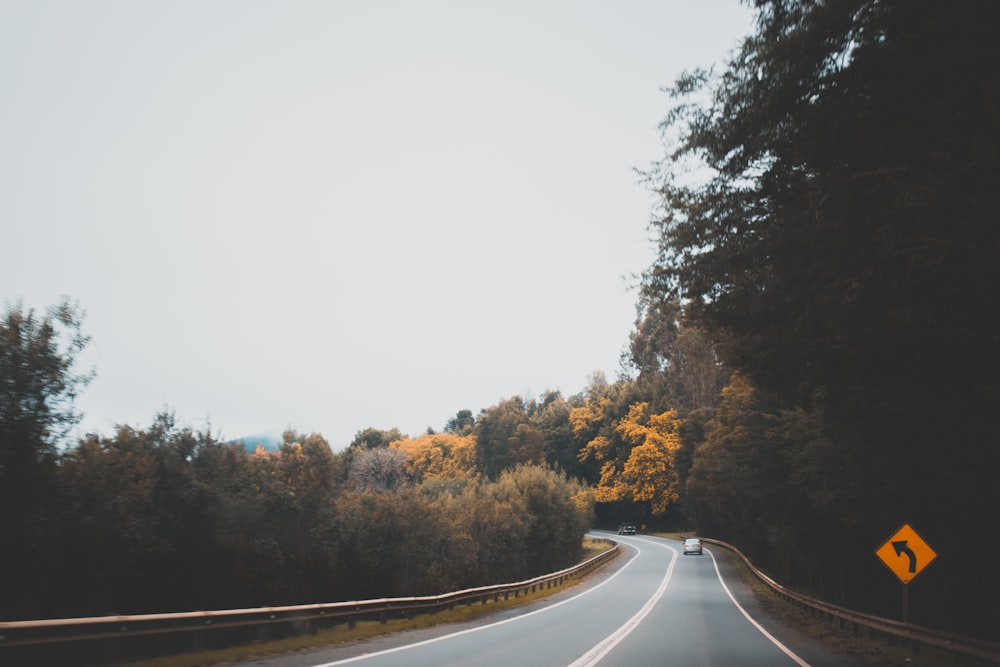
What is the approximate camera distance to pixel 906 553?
14.0m

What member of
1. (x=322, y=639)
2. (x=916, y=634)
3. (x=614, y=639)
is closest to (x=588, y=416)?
(x=614, y=639)

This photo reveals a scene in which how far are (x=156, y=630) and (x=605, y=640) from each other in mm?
8565

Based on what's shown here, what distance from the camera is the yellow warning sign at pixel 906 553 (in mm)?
13594

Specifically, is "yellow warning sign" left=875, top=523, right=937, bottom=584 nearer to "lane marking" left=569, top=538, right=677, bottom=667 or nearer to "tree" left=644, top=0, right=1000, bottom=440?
"tree" left=644, top=0, right=1000, bottom=440

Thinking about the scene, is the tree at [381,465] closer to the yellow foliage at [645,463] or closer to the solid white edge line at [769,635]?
the yellow foliage at [645,463]

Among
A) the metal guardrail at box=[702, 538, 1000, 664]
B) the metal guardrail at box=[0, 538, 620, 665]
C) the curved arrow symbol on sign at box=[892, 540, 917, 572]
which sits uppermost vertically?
the curved arrow symbol on sign at box=[892, 540, 917, 572]

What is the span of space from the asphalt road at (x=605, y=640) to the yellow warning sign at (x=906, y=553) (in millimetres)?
2078

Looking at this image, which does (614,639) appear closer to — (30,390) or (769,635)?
(769,635)

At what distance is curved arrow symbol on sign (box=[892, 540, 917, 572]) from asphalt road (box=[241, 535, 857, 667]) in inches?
88.1

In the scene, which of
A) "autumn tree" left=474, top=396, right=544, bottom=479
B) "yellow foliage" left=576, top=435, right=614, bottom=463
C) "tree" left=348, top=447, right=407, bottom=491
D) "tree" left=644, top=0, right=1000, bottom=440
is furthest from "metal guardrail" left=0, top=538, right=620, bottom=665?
"autumn tree" left=474, top=396, right=544, bottom=479

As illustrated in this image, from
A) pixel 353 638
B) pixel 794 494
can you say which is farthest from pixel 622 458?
pixel 353 638

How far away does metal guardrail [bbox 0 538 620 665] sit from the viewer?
27.6 ft

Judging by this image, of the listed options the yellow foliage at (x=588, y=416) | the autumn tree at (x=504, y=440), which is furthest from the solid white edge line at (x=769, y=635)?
the autumn tree at (x=504, y=440)

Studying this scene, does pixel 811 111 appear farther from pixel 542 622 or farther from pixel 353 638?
pixel 542 622
